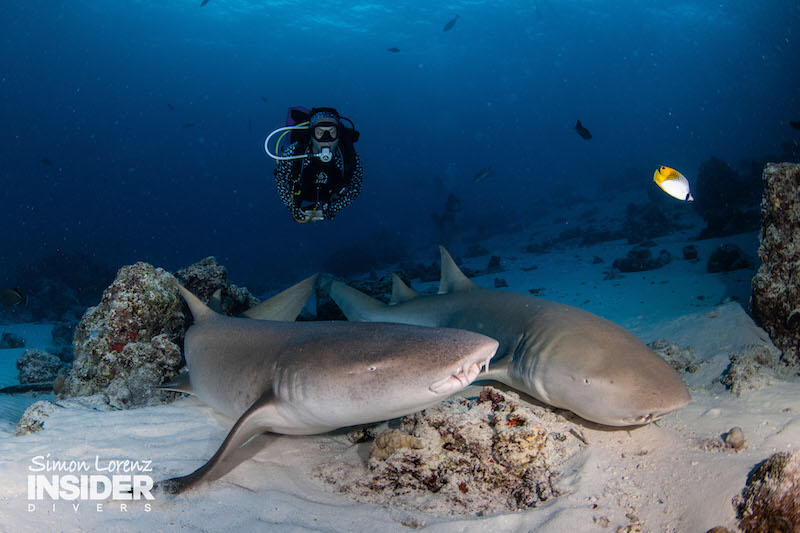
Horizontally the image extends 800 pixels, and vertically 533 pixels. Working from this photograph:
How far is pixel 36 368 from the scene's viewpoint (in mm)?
7531

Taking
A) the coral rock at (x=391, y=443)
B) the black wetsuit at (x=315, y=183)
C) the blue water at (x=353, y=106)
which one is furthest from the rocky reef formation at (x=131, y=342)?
the blue water at (x=353, y=106)

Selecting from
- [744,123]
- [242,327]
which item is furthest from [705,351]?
[744,123]

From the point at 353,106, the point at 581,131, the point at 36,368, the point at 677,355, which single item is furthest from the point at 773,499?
the point at 353,106

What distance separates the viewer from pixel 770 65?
103 metres

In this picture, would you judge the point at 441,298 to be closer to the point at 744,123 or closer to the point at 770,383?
the point at 770,383

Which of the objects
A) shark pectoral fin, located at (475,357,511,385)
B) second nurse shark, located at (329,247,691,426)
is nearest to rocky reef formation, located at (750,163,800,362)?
second nurse shark, located at (329,247,691,426)

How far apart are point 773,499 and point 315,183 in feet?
19.2

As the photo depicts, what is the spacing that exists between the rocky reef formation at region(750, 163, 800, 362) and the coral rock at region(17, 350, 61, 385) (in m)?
11.6

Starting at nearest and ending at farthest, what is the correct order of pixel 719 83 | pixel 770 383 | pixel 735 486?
1. pixel 735 486
2. pixel 770 383
3. pixel 719 83

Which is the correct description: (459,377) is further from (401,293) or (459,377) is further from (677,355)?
(677,355)

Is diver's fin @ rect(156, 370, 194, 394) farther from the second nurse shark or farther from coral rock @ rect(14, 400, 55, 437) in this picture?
the second nurse shark

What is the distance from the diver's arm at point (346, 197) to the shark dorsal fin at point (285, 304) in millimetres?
2045

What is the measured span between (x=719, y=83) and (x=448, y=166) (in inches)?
3830

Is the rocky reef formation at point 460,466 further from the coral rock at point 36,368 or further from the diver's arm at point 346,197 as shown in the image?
the coral rock at point 36,368
